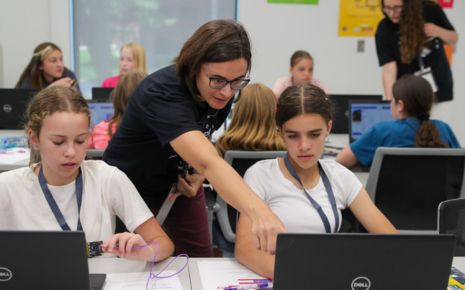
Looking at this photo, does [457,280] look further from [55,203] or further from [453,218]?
[55,203]

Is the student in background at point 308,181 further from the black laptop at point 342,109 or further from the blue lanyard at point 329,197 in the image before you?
the black laptop at point 342,109

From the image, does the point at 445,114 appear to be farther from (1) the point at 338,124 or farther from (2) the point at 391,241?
(2) the point at 391,241

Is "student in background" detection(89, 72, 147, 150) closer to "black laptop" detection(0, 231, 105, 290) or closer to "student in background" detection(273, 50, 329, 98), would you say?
"black laptop" detection(0, 231, 105, 290)

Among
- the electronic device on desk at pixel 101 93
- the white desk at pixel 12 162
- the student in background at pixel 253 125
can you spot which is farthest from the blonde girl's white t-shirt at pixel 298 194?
the electronic device on desk at pixel 101 93

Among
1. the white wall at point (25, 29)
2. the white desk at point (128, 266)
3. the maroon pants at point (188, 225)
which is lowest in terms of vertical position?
the maroon pants at point (188, 225)

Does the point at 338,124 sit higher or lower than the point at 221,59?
lower

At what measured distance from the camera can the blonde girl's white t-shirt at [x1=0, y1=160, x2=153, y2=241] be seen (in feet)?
4.91

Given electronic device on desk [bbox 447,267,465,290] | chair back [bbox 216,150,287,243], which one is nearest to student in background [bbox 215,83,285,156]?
chair back [bbox 216,150,287,243]

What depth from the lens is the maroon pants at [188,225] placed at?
6.45 feet

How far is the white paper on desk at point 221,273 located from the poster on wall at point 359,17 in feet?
15.1

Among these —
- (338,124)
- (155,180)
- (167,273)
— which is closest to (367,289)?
(167,273)

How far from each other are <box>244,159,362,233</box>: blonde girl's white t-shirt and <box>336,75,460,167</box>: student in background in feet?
2.96

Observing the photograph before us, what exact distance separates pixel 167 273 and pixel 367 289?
576mm

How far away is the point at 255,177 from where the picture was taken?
5.50 feet
